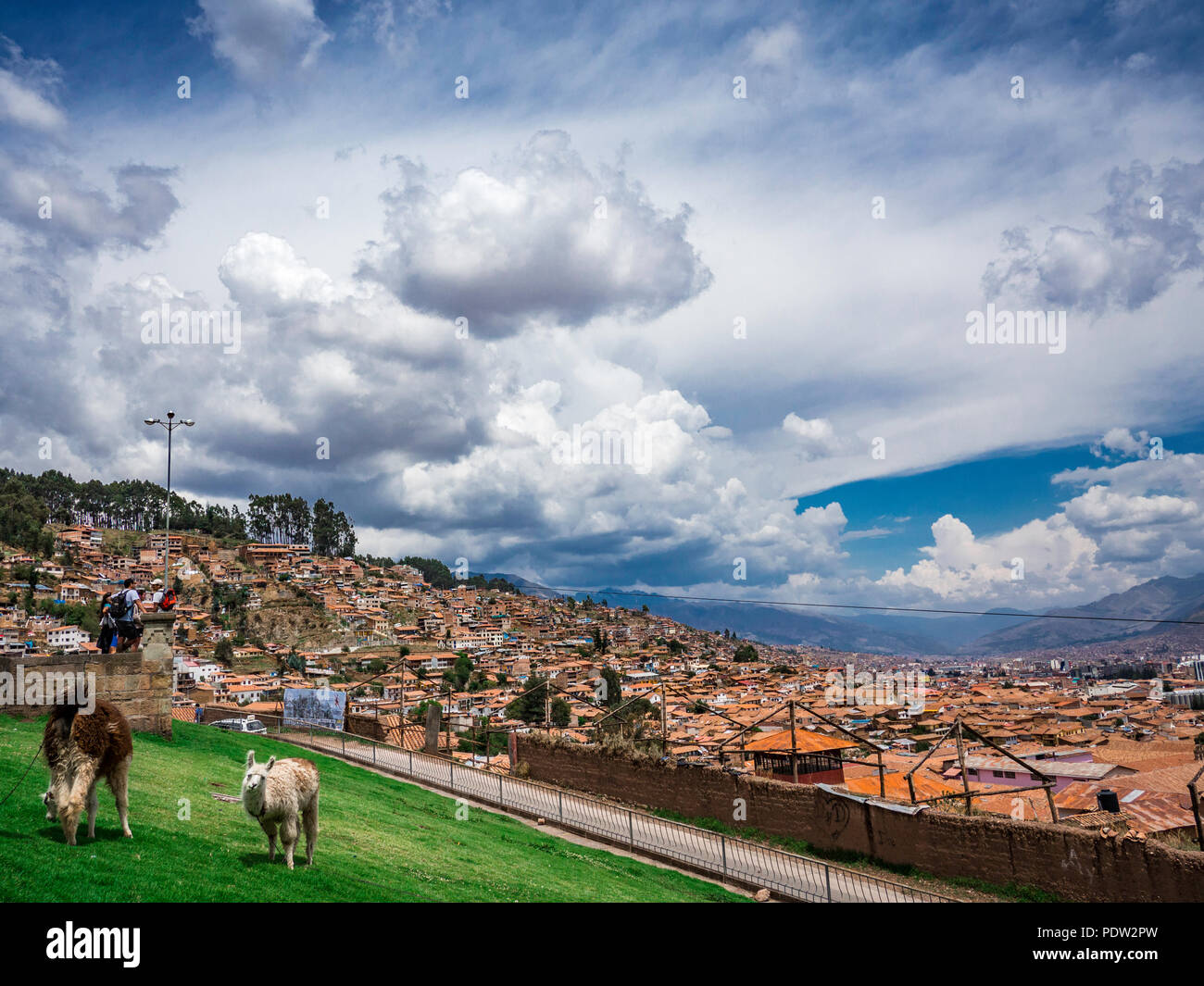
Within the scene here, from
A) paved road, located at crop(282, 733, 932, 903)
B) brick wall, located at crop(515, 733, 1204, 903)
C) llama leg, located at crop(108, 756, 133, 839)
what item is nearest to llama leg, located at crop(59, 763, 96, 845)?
llama leg, located at crop(108, 756, 133, 839)

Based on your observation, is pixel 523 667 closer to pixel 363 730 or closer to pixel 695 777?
pixel 363 730

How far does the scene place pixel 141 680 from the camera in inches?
619

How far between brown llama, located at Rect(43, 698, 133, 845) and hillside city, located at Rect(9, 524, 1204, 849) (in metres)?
9.28

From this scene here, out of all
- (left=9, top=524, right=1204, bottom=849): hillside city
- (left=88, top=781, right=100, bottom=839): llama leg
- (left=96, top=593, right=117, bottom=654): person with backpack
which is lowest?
(left=9, top=524, right=1204, bottom=849): hillside city

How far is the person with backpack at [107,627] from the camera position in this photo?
50.3 feet

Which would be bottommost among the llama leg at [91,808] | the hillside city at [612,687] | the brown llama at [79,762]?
the hillside city at [612,687]

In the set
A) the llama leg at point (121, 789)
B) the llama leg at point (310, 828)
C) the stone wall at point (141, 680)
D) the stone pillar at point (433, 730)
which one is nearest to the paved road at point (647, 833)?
the stone pillar at point (433, 730)

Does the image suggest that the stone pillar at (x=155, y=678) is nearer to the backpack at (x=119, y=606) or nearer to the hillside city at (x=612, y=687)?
the backpack at (x=119, y=606)

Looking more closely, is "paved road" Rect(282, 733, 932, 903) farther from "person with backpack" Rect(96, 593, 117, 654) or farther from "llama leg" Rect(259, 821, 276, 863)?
"person with backpack" Rect(96, 593, 117, 654)

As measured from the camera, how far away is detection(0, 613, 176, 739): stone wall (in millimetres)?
14648

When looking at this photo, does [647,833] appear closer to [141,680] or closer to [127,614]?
[141,680]

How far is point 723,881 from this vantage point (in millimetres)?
14484

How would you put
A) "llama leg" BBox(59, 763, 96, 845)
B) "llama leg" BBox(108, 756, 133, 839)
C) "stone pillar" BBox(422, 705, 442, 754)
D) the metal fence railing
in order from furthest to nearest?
"stone pillar" BBox(422, 705, 442, 754)
the metal fence railing
"llama leg" BBox(108, 756, 133, 839)
"llama leg" BBox(59, 763, 96, 845)
